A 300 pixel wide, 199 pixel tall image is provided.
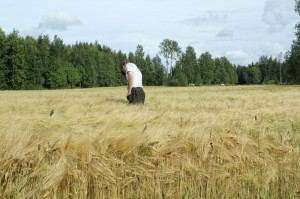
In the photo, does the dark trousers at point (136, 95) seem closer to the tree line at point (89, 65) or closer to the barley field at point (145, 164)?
the barley field at point (145, 164)

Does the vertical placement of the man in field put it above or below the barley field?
above

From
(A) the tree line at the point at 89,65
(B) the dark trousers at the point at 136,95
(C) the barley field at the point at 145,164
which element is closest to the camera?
(C) the barley field at the point at 145,164

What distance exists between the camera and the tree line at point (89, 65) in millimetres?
67250

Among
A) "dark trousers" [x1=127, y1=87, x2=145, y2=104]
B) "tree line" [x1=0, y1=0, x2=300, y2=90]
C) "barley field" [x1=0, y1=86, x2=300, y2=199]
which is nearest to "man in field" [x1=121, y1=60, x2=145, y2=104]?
"dark trousers" [x1=127, y1=87, x2=145, y2=104]

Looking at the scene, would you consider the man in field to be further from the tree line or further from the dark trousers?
the tree line

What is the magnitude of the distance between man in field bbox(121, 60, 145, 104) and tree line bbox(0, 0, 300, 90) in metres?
46.4

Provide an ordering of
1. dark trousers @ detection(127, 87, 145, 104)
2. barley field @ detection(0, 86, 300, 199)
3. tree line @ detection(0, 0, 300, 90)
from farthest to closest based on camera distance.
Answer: tree line @ detection(0, 0, 300, 90)
dark trousers @ detection(127, 87, 145, 104)
barley field @ detection(0, 86, 300, 199)

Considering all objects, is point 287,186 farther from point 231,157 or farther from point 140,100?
point 140,100

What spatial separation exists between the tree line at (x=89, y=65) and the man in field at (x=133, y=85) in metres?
46.4

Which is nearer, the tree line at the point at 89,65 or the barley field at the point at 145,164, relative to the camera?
the barley field at the point at 145,164

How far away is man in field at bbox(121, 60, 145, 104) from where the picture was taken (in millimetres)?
11438

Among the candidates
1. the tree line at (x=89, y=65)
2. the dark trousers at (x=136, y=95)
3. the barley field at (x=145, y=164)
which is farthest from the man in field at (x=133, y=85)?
the tree line at (x=89, y=65)

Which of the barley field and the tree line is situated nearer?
the barley field

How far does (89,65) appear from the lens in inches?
3334
